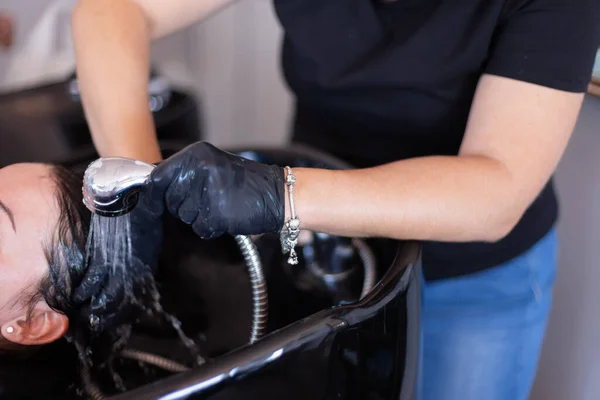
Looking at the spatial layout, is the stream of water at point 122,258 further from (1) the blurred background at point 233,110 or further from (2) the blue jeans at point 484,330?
(1) the blurred background at point 233,110

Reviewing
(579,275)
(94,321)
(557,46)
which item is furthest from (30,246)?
(579,275)

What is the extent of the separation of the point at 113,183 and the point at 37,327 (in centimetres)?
26

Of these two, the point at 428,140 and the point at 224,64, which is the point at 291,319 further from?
the point at 224,64

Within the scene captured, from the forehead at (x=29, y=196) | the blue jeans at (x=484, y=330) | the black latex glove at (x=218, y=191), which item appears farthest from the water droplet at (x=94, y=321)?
the blue jeans at (x=484, y=330)

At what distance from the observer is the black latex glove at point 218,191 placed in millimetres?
559

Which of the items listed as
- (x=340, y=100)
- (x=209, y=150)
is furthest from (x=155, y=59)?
(x=209, y=150)

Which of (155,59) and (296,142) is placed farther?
(155,59)

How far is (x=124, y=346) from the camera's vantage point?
0.79 metres

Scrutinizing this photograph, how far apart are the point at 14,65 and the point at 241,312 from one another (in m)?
1.14

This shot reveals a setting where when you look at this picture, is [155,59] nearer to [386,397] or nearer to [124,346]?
Result: [124,346]

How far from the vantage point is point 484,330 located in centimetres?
81

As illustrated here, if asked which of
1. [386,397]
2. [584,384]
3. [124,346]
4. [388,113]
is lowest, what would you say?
[584,384]

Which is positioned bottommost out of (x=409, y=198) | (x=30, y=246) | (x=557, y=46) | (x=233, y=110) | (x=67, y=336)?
(x=233, y=110)

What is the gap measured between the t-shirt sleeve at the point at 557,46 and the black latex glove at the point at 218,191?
29cm
